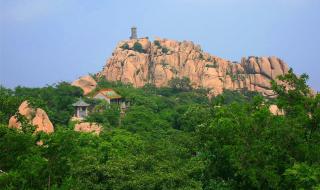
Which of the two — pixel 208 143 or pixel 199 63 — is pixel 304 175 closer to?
pixel 208 143

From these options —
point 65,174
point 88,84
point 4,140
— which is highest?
point 88,84

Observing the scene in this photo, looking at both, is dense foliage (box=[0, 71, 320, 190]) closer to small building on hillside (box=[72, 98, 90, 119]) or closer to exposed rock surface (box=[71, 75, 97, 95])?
small building on hillside (box=[72, 98, 90, 119])

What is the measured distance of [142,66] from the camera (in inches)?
2584

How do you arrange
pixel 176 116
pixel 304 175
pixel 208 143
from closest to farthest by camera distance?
pixel 304 175, pixel 208 143, pixel 176 116

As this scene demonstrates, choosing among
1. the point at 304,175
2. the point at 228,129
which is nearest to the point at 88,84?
the point at 228,129

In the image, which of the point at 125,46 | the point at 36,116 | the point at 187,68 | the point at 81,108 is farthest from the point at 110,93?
the point at 36,116

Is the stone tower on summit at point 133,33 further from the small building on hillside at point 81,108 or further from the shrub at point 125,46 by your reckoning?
the small building on hillside at point 81,108

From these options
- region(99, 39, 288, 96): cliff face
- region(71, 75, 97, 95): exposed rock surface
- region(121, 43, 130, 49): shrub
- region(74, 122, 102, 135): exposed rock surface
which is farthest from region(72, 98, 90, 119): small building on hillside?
region(121, 43, 130, 49): shrub

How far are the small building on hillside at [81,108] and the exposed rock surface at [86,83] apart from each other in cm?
912

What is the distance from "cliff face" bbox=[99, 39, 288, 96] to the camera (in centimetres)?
6519

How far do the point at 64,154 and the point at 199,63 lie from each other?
4799 centimetres

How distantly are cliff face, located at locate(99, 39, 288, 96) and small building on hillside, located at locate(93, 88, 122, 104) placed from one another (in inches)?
470

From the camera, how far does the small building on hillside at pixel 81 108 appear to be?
4631 centimetres

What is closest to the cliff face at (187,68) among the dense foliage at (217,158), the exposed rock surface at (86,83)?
the exposed rock surface at (86,83)
